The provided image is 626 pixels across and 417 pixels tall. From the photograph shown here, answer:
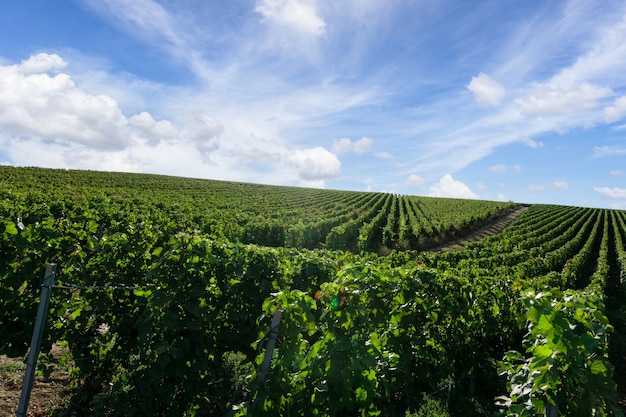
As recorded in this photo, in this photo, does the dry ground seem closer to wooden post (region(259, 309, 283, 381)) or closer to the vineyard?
the vineyard

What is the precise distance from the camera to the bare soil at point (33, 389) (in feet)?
15.6

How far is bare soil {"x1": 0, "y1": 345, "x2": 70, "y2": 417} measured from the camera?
15.6 feet

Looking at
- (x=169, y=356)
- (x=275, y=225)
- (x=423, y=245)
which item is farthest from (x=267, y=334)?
(x=423, y=245)

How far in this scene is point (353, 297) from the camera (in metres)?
3.48

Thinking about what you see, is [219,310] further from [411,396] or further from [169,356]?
[411,396]

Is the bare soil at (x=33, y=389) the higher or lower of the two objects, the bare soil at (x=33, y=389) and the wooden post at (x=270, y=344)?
the lower

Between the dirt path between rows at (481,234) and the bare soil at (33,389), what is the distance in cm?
2589

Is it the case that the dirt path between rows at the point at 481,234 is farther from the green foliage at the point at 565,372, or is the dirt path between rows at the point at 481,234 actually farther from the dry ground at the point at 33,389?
the green foliage at the point at 565,372

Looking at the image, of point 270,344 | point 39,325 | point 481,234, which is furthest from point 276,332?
point 481,234

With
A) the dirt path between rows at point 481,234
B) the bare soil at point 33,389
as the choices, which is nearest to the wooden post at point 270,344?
the bare soil at point 33,389

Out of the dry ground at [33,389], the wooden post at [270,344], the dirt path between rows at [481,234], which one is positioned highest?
the wooden post at [270,344]

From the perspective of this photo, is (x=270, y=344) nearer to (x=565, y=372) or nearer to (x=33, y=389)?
(x=565, y=372)

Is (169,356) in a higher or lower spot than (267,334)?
lower

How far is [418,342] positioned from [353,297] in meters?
1.38
